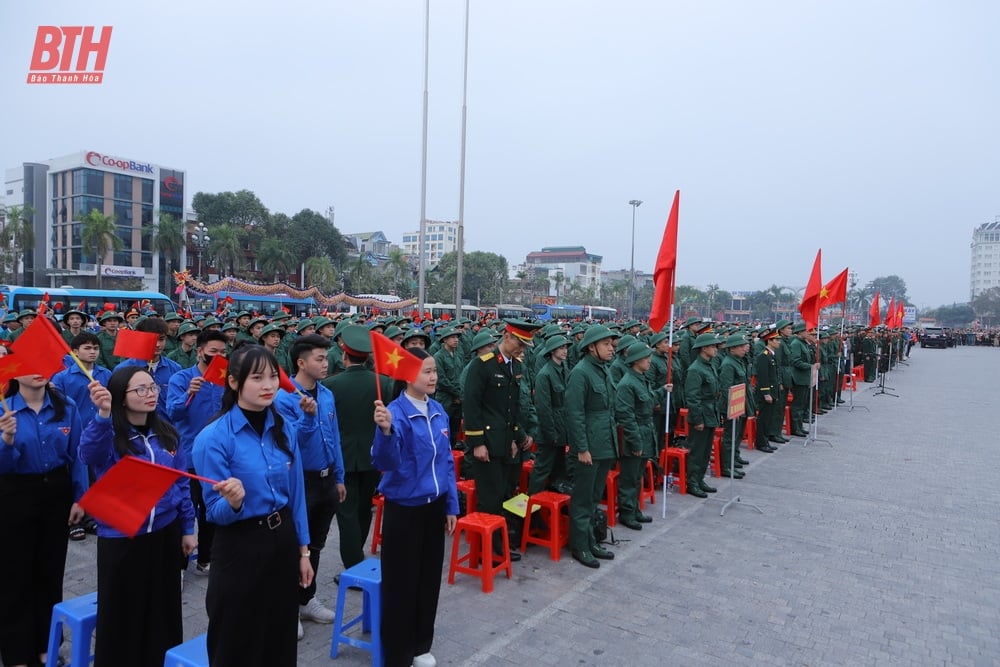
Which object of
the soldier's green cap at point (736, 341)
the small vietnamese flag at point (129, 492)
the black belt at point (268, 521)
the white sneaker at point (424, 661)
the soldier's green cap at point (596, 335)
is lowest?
the white sneaker at point (424, 661)

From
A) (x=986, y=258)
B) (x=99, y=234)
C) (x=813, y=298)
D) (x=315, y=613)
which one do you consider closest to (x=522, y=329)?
(x=315, y=613)

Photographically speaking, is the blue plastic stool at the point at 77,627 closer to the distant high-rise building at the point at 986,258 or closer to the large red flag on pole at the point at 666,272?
the large red flag on pole at the point at 666,272

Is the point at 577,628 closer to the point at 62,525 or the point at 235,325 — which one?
the point at 62,525

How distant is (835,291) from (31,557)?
1460 centimetres

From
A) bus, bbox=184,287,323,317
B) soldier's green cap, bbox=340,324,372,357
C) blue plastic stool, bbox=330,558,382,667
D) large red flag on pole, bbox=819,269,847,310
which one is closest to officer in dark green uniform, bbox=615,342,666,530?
soldier's green cap, bbox=340,324,372,357

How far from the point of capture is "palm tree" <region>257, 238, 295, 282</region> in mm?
58094

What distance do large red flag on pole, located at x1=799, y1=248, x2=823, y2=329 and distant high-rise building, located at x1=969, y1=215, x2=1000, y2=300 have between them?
18260 cm

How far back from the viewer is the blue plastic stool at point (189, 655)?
2.90 metres

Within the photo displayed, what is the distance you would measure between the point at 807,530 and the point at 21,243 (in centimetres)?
5464

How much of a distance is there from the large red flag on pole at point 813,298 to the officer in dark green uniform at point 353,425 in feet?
30.2


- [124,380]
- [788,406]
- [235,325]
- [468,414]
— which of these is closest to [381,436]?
[124,380]

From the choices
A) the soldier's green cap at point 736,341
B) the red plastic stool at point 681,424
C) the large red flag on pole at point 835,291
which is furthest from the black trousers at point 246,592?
the large red flag on pole at point 835,291

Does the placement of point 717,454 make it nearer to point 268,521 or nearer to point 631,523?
point 631,523

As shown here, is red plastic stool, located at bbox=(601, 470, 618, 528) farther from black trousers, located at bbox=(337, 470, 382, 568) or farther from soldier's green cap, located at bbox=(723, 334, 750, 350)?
soldier's green cap, located at bbox=(723, 334, 750, 350)
